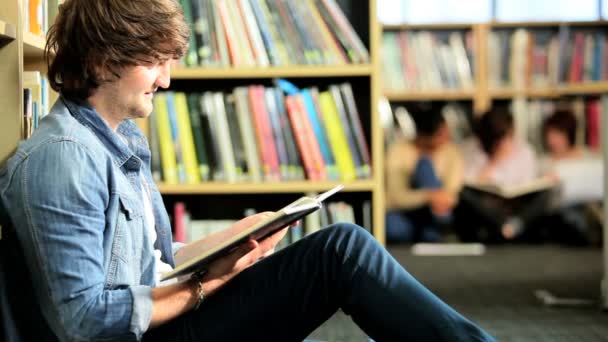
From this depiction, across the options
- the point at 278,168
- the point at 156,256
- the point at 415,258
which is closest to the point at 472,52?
the point at 415,258

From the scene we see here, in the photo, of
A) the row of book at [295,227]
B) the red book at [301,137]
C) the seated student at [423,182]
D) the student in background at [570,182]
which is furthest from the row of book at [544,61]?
the red book at [301,137]

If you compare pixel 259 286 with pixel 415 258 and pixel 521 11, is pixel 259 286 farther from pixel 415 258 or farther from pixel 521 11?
pixel 521 11

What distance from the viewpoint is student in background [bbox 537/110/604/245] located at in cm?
519

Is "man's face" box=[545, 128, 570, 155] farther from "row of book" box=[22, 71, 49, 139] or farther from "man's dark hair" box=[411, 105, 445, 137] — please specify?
"row of book" box=[22, 71, 49, 139]

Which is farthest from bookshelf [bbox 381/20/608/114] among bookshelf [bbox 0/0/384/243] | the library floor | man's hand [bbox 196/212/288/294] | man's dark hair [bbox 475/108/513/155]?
man's hand [bbox 196/212/288/294]

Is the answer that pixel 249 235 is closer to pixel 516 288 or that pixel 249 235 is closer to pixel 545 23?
pixel 516 288

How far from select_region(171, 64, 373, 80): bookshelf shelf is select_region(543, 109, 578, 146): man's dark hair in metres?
3.18

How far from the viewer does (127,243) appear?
4.14 feet

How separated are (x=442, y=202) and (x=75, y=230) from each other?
445 cm

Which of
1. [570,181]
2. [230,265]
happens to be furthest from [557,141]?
[230,265]

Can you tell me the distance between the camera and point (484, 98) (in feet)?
18.1

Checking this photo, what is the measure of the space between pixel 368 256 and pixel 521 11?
4884 mm

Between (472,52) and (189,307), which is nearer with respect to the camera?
(189,307)

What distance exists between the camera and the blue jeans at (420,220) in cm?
539
